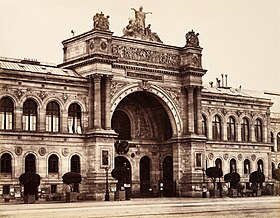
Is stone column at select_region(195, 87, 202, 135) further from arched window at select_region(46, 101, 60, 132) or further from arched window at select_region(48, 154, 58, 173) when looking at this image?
arched window at select_region(48, 154, 58, 173)

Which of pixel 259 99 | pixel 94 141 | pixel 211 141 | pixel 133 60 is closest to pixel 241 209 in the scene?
pixel 94 141

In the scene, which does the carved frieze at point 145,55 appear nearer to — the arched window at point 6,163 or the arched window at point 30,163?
the arched window at point 30,163

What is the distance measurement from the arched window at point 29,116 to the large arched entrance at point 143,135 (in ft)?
29.4

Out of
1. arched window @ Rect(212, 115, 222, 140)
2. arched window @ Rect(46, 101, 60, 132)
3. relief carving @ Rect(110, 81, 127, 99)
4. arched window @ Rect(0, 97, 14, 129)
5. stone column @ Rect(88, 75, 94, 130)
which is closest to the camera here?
arched window @ Rect(0, 97, 14, 129)

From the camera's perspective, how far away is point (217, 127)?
65188 millimetres

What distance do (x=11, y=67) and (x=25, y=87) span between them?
2.47 m

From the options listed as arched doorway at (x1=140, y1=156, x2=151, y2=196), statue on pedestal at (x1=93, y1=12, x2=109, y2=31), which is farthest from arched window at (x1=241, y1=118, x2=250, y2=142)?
statue on pedestal at (x1=93, y1=12, x2=109, y2=31)

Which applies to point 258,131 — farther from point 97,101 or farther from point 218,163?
point 97,101

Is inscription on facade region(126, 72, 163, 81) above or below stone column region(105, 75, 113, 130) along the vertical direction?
above

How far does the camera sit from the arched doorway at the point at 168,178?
59094 millimetres

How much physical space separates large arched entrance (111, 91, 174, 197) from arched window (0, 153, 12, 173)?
11188 mm

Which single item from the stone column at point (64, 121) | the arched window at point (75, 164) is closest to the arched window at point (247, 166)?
the arched window at point (75, 164)

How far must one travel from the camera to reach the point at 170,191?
59188 mm

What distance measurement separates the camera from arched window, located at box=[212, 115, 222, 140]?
6481 cm
